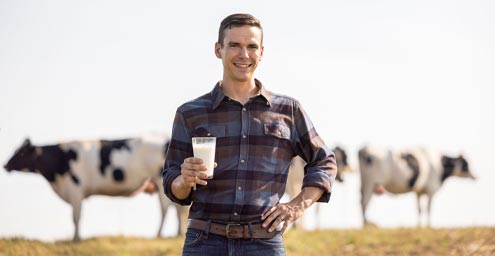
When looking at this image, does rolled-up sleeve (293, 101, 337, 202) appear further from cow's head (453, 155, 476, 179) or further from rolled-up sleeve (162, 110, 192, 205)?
cow's head (453, 155, 476, 179)

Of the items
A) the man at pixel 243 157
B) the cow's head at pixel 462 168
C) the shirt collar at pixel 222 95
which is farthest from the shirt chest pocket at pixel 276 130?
the cow's head at pixel 462 168

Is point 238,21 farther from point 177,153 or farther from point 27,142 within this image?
point 27,142

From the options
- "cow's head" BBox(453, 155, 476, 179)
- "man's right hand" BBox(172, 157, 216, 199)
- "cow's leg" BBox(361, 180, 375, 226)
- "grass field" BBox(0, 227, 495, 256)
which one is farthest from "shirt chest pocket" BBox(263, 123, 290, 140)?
"cow's head" BBox(453, 155, 476, 179)

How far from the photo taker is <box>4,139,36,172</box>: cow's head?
17.0 metres

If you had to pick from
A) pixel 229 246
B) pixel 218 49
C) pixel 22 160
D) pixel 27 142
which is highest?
pixel 27 142

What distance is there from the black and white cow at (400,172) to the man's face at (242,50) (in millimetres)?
15604

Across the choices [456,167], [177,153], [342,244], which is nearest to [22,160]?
[342,244]

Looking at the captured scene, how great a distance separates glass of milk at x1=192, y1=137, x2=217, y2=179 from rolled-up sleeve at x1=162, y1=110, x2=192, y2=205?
31 centimetres

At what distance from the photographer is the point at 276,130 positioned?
4.39 meters

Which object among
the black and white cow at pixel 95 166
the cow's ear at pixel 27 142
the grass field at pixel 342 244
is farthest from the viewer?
the cow's ear at pixel 27 142

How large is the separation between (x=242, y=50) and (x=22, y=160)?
13548 millimetres

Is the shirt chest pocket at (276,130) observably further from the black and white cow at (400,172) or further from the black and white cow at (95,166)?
the black and white cow at (400,172)

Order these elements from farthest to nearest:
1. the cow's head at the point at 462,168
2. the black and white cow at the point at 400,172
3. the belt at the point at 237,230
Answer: the cow's head at the point at 462,168 < the black and white cow at the point at 400,172 < the belt at the point at 237,230

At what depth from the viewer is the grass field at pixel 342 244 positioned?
46.1ft
